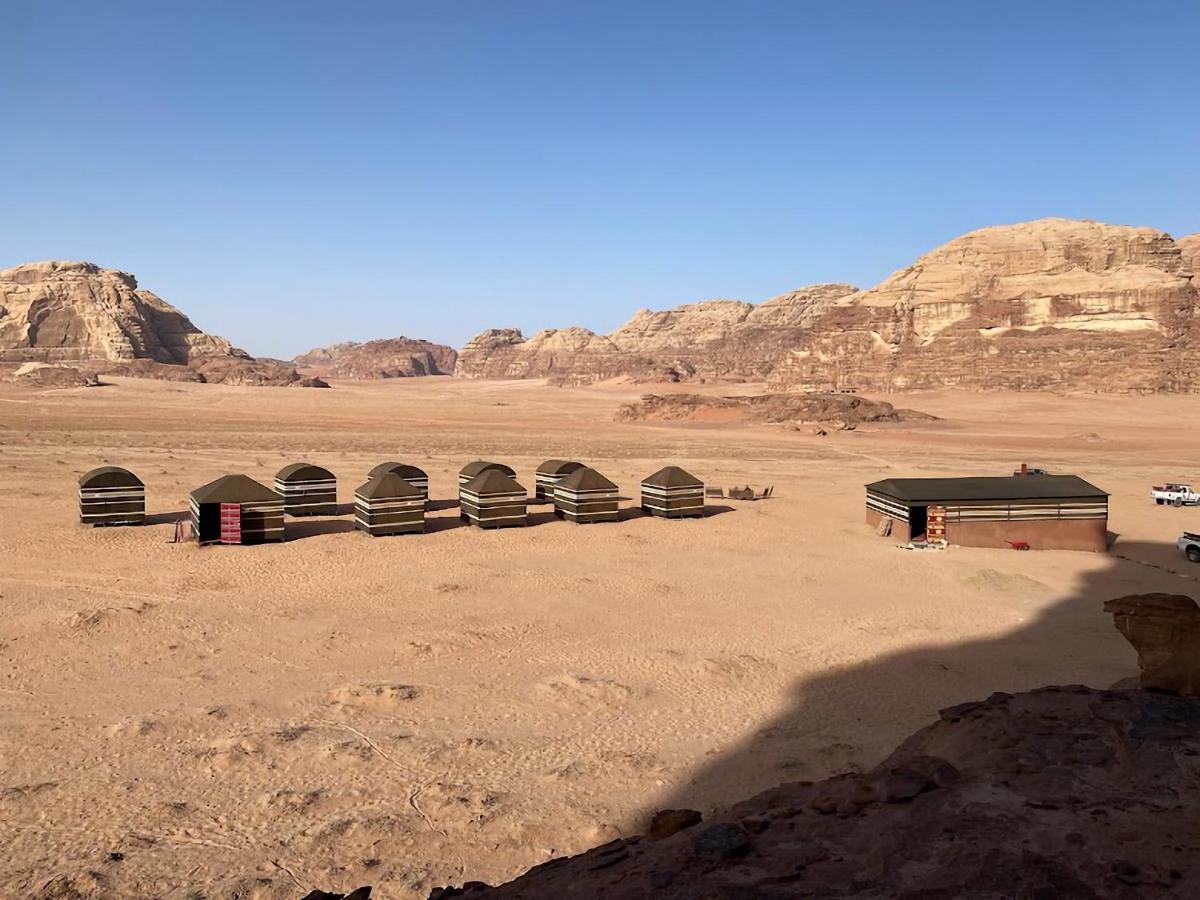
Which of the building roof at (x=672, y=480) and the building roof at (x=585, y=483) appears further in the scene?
the building roof at (x=672, y=480)

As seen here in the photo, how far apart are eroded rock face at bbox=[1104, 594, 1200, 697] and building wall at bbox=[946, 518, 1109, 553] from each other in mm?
13717

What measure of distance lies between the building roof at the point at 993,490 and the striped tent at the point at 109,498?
21.2 metres

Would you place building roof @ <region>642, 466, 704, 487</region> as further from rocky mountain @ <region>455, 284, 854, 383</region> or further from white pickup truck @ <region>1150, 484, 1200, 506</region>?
rocky mountain @ <region>455, 284, 854, 383</region>

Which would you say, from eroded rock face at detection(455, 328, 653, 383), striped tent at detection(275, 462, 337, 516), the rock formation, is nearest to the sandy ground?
striped tent at detection(275, 462, 337, 516)

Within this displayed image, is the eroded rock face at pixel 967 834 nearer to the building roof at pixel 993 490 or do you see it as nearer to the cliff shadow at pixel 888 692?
the cliff shadow at pixel 888 692

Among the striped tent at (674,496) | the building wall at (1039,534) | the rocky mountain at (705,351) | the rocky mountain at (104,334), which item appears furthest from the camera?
the rocky mountain at (705,351)

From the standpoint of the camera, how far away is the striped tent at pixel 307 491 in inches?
944

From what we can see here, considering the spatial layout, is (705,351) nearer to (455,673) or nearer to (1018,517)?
(1018,517)

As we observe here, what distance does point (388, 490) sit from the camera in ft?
70.9

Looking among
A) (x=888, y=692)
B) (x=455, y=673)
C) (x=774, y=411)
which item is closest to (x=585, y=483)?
(x=455, y=673)

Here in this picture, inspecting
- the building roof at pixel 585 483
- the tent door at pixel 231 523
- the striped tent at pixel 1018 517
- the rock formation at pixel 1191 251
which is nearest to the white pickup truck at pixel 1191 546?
the striped tent at pixel 1018 517

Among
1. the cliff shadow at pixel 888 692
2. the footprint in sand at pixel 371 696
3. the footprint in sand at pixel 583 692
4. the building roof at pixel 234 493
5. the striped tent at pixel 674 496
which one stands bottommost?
the cliff shadow at pixel 888 692

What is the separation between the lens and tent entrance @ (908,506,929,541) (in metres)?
22.4

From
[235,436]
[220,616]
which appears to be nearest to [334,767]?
[220,616]
